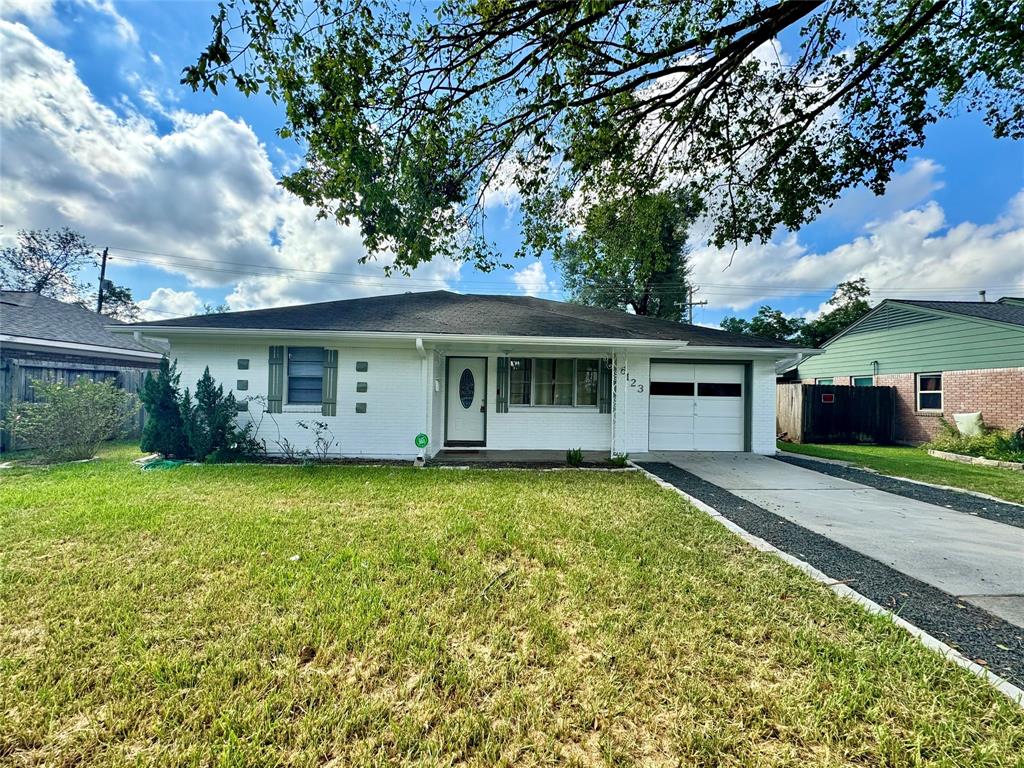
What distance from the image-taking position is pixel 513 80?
5102mm

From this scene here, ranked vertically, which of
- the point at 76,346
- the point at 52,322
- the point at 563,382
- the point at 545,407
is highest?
the point at 52,322

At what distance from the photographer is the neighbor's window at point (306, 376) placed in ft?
26.0

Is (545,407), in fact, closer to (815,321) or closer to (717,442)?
(717,442)

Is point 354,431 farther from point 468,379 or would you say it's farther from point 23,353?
point 23,353

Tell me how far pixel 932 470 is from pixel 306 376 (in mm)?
12589

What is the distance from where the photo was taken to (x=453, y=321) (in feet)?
26.7

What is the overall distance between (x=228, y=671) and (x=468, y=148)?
6.02m

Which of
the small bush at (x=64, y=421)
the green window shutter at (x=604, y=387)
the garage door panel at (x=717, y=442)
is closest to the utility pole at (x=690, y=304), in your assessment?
the garage door panel at (x=717, y=442)

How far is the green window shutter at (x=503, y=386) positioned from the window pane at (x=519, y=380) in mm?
91

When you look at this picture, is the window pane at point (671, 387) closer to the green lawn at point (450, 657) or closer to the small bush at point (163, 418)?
the green lawn at point (450, 657)

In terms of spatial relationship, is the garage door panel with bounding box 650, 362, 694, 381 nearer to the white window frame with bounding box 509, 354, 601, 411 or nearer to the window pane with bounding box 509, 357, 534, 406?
the white window frame with bounding box 509, 354, 601, 411

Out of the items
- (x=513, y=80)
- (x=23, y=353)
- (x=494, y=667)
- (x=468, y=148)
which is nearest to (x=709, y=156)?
(x=513, y=80)

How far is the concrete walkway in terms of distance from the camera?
121 inches

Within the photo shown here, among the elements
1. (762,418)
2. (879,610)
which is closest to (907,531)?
(879,610)
